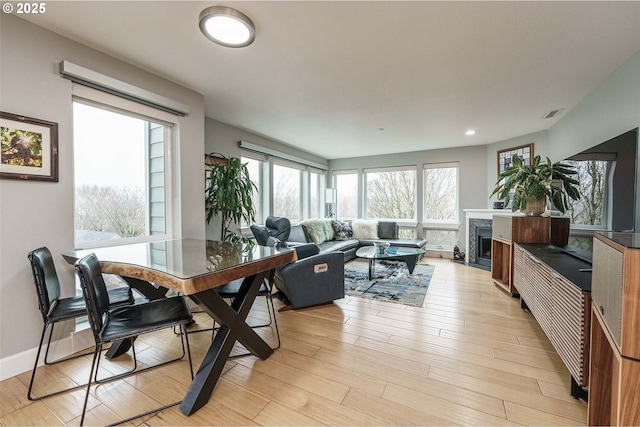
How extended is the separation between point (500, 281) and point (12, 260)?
4.84m

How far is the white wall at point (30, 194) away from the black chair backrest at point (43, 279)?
0.95 ft

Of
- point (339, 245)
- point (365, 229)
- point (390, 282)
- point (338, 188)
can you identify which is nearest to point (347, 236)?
point (365, 229)

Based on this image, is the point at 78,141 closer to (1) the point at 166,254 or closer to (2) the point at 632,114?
(1) the point at 166,254

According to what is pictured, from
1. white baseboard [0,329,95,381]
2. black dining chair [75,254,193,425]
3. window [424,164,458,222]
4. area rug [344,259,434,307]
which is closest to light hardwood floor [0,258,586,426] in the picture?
white baseboard [0,329,95,381]

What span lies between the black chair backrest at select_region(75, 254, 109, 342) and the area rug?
2531 mm

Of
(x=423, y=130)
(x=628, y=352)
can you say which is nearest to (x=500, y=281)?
(x=423, y=130)

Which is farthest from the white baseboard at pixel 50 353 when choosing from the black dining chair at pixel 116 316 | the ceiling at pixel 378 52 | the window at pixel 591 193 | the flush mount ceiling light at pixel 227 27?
the window at pixel 591 193

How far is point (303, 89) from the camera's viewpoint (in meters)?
2.81

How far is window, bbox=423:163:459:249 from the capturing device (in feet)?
18.8

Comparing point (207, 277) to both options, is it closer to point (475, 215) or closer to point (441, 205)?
point (475, 215)

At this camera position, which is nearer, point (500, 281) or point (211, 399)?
point (211, 399)

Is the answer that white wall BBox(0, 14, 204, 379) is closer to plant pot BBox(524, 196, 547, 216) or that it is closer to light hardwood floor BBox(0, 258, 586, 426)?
light hardwood floor BBox(0, 258, 586, 426)

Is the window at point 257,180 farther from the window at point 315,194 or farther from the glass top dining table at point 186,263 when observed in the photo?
the glass top dining table at point 186,263

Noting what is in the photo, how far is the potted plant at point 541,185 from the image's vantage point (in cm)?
260
